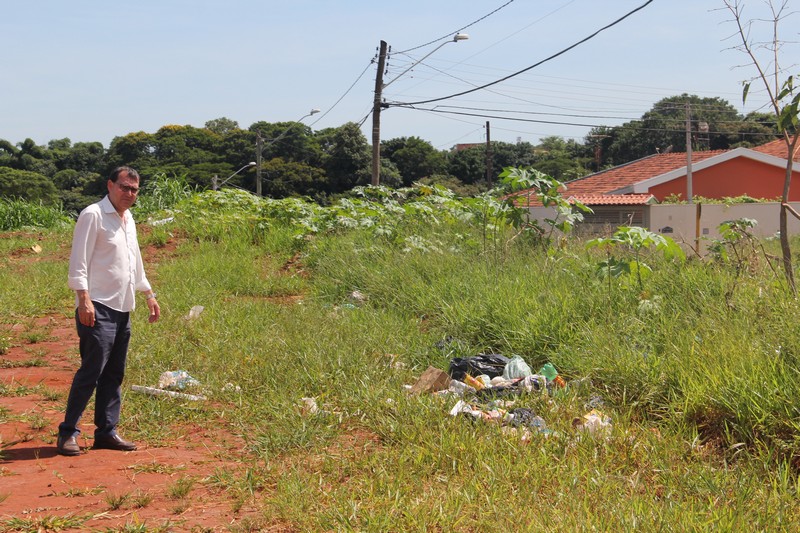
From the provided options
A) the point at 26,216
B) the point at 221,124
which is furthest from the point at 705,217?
the point at 221,124

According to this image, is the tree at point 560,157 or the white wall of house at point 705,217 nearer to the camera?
the white wall of house at point 705,217

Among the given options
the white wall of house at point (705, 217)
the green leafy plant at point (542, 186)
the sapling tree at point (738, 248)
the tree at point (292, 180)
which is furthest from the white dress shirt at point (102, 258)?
the tree at point (292, 180)

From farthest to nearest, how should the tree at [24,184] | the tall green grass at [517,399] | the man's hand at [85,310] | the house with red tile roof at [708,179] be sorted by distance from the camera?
1. the tree at [24,184]
2. the house with red tile roof at [708,179]
3. the man's hand at [85,310]
4. the tall green grass at [517,399]

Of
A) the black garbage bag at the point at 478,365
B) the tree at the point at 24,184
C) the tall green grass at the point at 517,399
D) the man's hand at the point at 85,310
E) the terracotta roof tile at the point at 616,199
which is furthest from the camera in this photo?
the tree at the point at 24,184

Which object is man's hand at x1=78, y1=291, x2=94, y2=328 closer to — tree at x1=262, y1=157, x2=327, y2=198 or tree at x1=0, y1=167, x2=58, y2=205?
tree at x1=262, y1=157, x2=327, y2=198

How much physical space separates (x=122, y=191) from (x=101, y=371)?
1.10 m

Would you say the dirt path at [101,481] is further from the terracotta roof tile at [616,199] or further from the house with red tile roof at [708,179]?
the house with red tile roof at [708,179]

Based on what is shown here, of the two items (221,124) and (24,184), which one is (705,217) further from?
(221,124)

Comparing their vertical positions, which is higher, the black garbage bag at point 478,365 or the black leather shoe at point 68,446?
the black garbage bag at point 478,365

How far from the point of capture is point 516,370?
594 centimetres

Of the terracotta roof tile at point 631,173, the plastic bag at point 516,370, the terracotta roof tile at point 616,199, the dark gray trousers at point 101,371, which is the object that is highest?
the terracotta roof tile at point 631,173

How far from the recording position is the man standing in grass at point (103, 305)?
Result: 4750 mm

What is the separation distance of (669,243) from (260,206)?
33.8ft

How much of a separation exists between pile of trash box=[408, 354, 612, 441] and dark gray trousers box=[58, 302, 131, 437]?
77.2 inches
